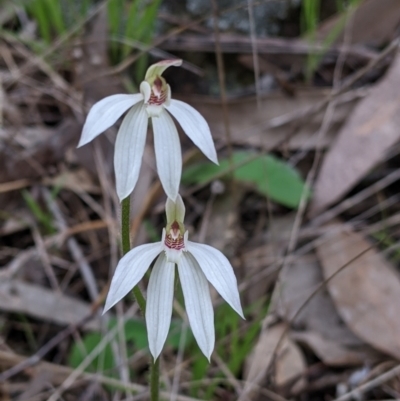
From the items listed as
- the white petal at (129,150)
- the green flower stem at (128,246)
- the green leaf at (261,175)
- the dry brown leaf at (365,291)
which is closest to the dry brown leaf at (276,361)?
the dry brown leaf at (365,291)

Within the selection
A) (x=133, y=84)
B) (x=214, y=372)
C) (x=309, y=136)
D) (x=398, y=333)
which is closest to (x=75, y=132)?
(x=133, y=84)

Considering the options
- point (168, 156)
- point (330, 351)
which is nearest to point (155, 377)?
point (168, 156)

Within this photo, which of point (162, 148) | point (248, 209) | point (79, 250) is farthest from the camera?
point (248, 209)

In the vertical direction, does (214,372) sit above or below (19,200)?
below

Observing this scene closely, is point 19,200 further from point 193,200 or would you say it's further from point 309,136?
point 309,136

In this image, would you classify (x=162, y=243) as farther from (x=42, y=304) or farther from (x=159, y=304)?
(x=42, y=304)

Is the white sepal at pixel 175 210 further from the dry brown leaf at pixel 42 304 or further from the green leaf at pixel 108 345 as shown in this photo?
the dry brown leaf at pixel 42 304
